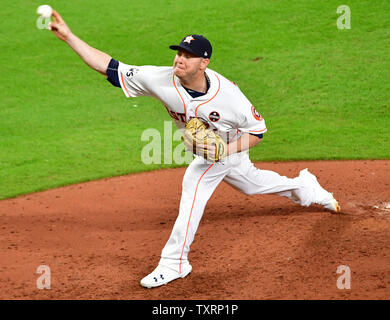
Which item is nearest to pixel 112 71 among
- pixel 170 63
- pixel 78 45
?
pixel 78 45

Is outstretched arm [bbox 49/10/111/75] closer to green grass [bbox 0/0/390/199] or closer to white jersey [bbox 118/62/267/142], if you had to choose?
white jersey [bbox 118/62/267/142]

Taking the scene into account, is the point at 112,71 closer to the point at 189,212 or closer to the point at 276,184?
the point at 189,212

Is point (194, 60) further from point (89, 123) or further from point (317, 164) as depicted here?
point (89, 123)

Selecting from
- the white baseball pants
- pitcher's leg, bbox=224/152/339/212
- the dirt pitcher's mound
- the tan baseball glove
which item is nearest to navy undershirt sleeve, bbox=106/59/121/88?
the tan baseball glove

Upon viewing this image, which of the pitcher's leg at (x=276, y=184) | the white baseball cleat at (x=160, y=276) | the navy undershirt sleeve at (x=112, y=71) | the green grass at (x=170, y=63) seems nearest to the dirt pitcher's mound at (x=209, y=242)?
the white baseball cleat at (x=160, y=276)

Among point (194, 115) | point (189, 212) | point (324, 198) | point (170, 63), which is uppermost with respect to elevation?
point (170, 63)

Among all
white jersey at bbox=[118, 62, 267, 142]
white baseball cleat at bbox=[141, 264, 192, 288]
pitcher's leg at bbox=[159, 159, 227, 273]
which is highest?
white jersey at bbox=[118, 62, 267, 142]

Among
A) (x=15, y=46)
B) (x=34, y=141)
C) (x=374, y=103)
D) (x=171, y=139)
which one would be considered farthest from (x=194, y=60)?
(x=15, y=46)
